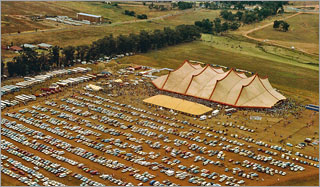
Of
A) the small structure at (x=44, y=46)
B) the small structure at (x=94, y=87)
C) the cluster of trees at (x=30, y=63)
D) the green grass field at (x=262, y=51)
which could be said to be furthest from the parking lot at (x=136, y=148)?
the green grass field at (x=262, y=51)

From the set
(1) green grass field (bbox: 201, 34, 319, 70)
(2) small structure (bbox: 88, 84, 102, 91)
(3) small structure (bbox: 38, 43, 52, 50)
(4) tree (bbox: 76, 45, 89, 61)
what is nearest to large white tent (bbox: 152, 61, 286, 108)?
(2) small structure (bbox: 88, 84, 102, 91)

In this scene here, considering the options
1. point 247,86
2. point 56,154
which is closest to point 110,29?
point 247,86

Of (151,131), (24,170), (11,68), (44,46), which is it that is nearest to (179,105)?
(151,131)

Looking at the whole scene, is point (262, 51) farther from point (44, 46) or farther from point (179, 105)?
point (44, 46)

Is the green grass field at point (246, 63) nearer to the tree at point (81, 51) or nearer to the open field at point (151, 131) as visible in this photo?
the open field at point (151, 131)

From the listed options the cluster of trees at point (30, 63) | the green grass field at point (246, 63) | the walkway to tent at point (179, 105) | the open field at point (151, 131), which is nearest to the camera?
the open field at point (151, 131)

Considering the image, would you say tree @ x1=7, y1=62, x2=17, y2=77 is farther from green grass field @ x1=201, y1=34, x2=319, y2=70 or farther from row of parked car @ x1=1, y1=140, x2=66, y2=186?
green grass field @ x1=201, y1=34, x2=319, y2=70
